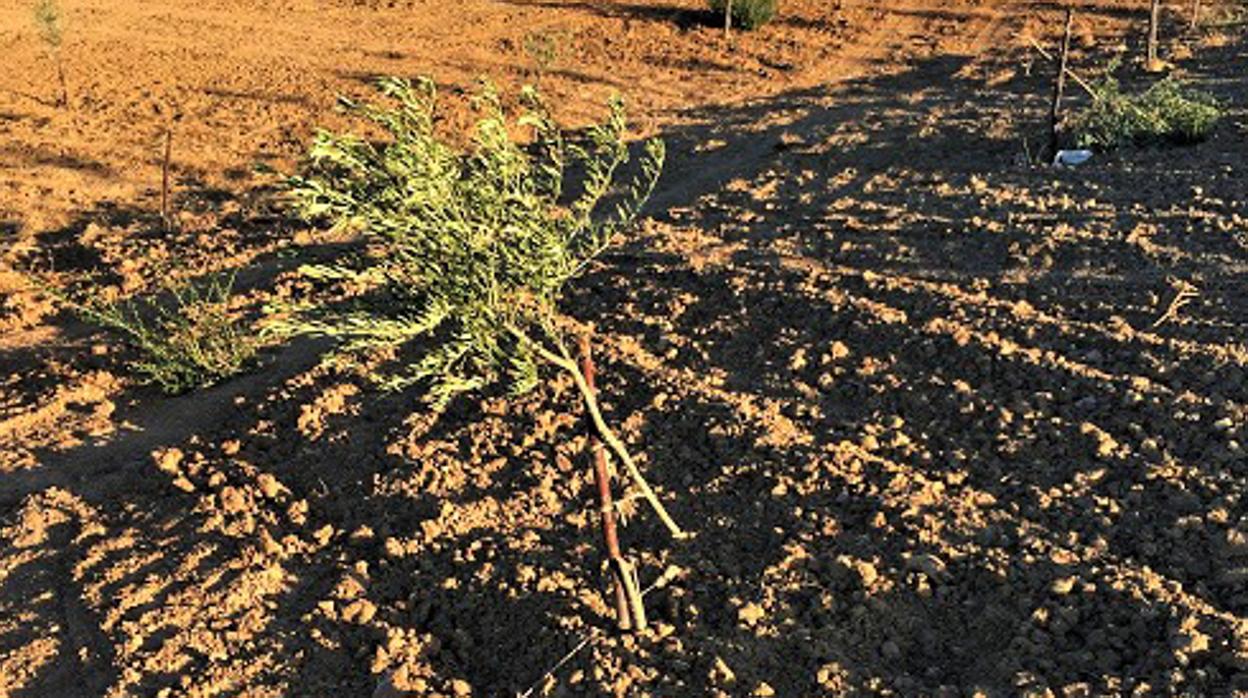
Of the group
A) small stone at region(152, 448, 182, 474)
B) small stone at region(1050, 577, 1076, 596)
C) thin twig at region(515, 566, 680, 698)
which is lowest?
small stone at region(152, 448, 182, 474)

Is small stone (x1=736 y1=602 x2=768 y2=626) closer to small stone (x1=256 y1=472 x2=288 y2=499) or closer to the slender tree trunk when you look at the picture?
small stone (x1=256 y1=472 x2=288 y2=499)

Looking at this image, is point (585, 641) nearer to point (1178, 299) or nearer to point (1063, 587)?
point (1063, 587)

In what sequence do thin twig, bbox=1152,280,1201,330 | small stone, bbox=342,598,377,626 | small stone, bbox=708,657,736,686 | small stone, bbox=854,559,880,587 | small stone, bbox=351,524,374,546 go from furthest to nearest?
thin twig, bbox=1152,280,1201,330 < small stone, bbox=351,524,374,546 < small stone, bbox=342,598,377,626 < small stone, bbox=854,559,880,587 < small stone, bbox=708,657,736,686

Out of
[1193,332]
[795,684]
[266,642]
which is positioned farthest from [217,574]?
[1193,332]

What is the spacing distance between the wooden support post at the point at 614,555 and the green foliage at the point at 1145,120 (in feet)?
25.6

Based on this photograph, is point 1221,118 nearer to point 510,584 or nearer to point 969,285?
point 969,285

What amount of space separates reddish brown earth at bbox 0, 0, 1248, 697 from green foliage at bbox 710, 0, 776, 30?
963 centimetres

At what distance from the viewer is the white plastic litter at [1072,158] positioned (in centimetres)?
970

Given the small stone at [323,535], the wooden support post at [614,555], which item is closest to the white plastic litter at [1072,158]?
the wooden support post at [614,555]

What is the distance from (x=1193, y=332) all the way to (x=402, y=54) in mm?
15035

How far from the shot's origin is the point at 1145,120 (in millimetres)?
9984

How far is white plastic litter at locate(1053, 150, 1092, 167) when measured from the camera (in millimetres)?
9703

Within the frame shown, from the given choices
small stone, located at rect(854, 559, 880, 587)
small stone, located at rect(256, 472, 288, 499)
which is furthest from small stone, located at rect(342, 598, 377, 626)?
small stone, located at rect(854, 559, 880, 587)

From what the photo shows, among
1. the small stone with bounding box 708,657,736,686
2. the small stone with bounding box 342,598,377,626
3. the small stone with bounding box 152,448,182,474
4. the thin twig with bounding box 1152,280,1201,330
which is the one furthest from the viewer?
the thin twig with bounding box 1152,280,1201,330
